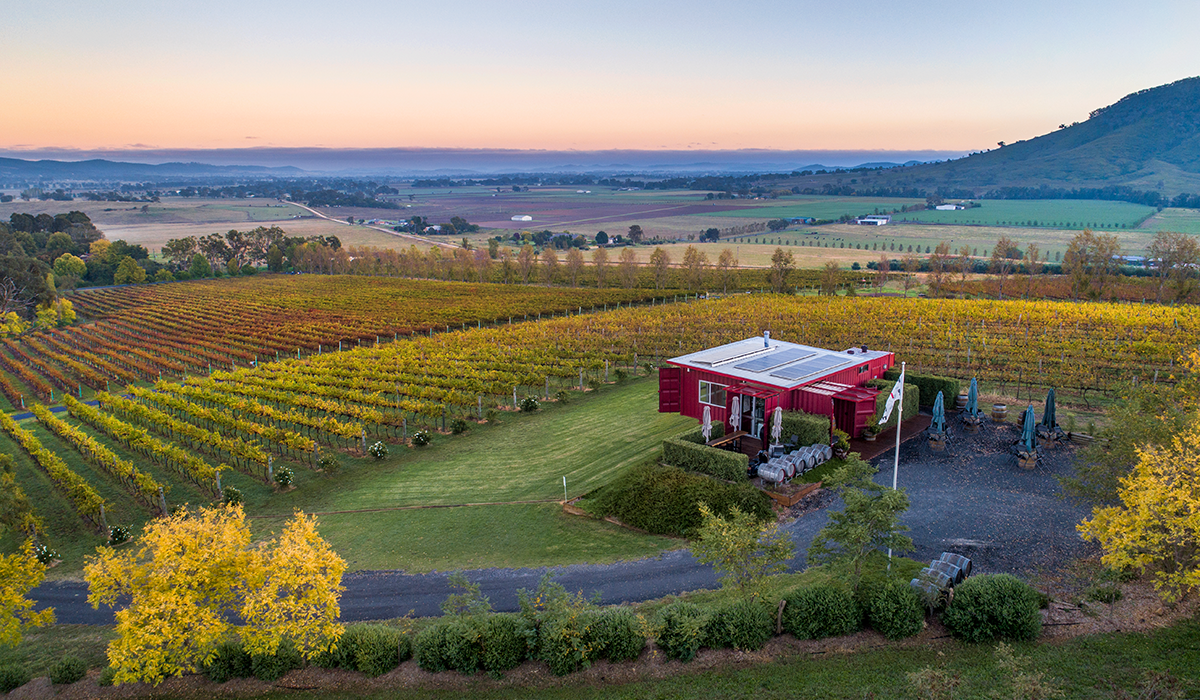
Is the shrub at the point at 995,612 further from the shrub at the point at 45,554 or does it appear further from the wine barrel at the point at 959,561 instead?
the shrub at the point at 45,554

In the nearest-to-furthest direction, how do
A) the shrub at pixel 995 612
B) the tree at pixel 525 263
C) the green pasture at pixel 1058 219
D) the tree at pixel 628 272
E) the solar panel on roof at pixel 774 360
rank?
the shrub at pixel 995 612 → the solar panel on roof at pixel 774 360 → the tree at pixel 628 272 → the tree at pixel 525 263 → the green pasture at pixel 1058 219

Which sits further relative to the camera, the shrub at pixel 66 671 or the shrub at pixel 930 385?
the shrub at pixel 930 385

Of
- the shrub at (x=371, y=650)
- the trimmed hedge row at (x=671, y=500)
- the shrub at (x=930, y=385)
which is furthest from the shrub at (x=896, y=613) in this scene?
the shrub at (x=930, y=385)

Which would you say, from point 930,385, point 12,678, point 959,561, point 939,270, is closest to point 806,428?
point 959,561

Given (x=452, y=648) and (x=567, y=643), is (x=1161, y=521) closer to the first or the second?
Answer: (x=567, y=643)

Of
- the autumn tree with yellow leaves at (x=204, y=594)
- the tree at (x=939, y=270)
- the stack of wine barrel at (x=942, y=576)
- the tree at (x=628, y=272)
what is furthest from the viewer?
the tree at (x=628, y=272)

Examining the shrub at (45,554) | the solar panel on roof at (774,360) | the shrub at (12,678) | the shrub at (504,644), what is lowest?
the shrub at (45,554)

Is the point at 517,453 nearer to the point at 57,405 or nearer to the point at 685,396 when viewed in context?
the point at 685,396

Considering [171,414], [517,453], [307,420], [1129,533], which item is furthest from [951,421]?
[171,414]
